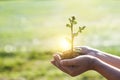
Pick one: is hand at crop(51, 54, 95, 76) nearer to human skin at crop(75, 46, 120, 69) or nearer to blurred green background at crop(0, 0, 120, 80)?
human skin at crop(75, 46, 120, 69)

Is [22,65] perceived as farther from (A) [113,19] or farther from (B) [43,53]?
(A) [113,19]

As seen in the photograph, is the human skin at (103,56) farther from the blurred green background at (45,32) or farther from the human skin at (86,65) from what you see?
the blurred green background at (45,32)

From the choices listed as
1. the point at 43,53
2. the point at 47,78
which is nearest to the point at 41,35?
Result: the point at 43,53

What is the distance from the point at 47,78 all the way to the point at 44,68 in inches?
17.7

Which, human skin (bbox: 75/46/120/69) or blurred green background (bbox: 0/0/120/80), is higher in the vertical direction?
human skin (bbox: 75/46/120/69)

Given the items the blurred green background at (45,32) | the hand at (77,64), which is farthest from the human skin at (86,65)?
the blurred green background at (45,32)

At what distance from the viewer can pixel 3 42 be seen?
8.21 meters

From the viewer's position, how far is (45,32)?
8.98m

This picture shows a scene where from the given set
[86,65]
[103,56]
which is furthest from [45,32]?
[86,65]

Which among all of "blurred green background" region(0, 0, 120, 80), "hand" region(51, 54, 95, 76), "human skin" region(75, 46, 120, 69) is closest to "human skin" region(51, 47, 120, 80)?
"hand" region(51, 54, 95, 76)

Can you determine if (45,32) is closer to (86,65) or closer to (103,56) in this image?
(103,56)

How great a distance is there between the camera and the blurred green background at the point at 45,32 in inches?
256

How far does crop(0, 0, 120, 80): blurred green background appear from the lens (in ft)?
21.4

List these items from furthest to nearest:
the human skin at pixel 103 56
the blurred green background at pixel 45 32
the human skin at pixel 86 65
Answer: the blurred green background at pixel 45 32 < the human skin at pixel 103 56 < the human skin at pixel 86 65
